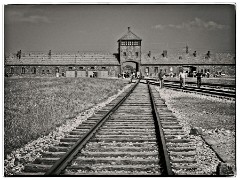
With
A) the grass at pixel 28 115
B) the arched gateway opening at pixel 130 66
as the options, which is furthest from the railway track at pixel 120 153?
the arched gateway opening at pixel 130 66

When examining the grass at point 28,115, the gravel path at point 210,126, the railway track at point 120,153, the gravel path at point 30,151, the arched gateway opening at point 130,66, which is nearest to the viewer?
the railway track at point 120,153

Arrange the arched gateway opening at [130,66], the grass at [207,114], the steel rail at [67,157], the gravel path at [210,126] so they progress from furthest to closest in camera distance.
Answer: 1. the arched gateway opening at [130,66]
2. the grass at [207,114]
3. the gravel path at [210,126]
4. the steel rail at [67,157]

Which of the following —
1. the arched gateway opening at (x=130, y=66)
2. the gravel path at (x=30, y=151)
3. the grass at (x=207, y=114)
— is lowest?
the gravel path at (x=30, y=151)

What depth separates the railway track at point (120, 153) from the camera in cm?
407

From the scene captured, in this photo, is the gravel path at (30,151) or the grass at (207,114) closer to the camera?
the gravel path at (30,151)

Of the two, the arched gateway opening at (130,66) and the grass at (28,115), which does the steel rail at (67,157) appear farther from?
the arched gateway opening at (130,66)

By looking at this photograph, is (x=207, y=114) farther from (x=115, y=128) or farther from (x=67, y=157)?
(x=67, y=157)

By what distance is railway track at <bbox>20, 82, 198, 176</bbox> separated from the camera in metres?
4.07

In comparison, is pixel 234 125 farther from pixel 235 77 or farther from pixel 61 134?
pixel 61 134

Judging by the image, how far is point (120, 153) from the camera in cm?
465

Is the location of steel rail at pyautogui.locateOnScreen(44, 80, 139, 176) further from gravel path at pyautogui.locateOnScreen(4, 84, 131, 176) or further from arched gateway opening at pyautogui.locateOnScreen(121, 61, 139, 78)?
arched gateway opening at pyautogui.locateOnScreen(121, 61, 139, 78)

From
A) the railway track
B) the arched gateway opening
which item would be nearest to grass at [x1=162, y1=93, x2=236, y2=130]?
the railway track
